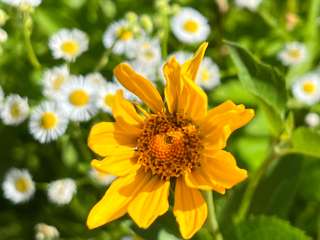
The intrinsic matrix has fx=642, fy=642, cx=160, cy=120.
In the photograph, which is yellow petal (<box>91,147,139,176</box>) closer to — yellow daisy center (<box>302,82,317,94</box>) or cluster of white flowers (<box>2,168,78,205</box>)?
cluster of white flowers (<box>2,168,78,205</box>)

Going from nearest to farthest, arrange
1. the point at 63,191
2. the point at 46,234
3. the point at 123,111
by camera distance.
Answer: the point at 123,111 → the point at 46,234 → the point at 63,191

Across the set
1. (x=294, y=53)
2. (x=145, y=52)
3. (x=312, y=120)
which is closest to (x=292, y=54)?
(x=294, y=53)

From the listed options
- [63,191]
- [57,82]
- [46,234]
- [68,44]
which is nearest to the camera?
[46,234]

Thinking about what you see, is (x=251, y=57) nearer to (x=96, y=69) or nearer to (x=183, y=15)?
(x=96, y=69)

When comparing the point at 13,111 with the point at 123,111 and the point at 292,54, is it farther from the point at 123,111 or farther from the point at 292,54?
the point at 292,54

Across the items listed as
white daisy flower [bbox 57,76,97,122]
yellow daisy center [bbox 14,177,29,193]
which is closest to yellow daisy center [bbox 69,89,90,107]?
white daisy flower [bbox 57,76,97,122]

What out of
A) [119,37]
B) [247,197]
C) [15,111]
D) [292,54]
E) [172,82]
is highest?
[172,82]

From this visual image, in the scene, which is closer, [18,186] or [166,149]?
[166,149]

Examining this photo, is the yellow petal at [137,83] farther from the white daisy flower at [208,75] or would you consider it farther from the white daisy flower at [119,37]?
the white daisy flower at [208,75]
